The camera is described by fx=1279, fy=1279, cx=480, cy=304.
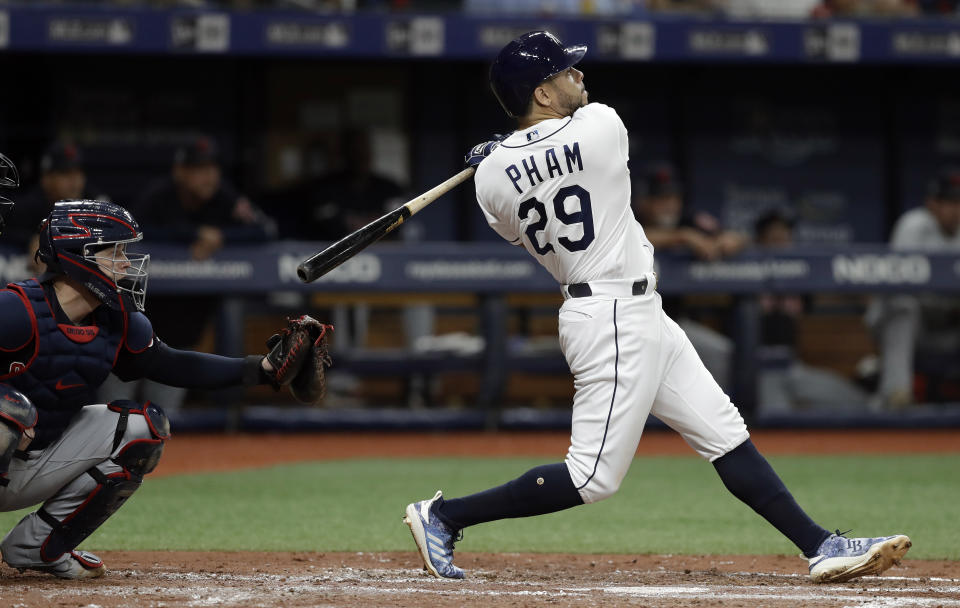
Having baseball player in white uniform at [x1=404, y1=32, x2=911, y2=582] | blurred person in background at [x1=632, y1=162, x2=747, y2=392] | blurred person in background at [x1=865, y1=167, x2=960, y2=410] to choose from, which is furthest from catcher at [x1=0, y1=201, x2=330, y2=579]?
blurred person in background at [x1=865, y1=167, x2=960, y2=410]

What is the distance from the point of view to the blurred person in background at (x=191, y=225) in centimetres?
787

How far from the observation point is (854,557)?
369cm

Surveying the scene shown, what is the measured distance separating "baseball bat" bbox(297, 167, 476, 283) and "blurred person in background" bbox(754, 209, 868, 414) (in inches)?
196

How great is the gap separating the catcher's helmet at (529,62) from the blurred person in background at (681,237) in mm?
4283

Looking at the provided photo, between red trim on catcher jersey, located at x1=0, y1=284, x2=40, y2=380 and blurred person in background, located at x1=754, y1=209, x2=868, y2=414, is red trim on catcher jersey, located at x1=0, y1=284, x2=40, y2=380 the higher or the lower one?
the higher one

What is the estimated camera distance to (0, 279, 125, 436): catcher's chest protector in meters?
3.59

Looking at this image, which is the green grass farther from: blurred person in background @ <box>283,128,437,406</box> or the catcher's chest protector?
blurred person in background @ <box>283,128,437,406</box>

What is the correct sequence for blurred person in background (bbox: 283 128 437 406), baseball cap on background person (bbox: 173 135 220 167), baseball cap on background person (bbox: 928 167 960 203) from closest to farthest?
baseball cap on background person (bbox: 173 135 220 167), baseball cap on background person (bbox: 928 167 960 203), blurred person in background (bbox: 283 128 437 406)

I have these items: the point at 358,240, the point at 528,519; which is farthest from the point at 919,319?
the point at 358,240

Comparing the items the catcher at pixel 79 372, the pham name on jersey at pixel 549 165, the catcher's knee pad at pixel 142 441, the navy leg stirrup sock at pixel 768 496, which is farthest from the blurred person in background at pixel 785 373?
the catcher's knee pad at pixel 142 441

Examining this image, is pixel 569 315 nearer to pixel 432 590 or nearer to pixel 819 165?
pixel 432 590

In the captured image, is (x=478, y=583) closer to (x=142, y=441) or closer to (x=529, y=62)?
(x=142, y=441)

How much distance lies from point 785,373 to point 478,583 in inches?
212

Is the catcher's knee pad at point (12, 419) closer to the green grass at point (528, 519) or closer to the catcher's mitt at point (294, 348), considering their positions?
the catcher's mitt at point (294, 348)
